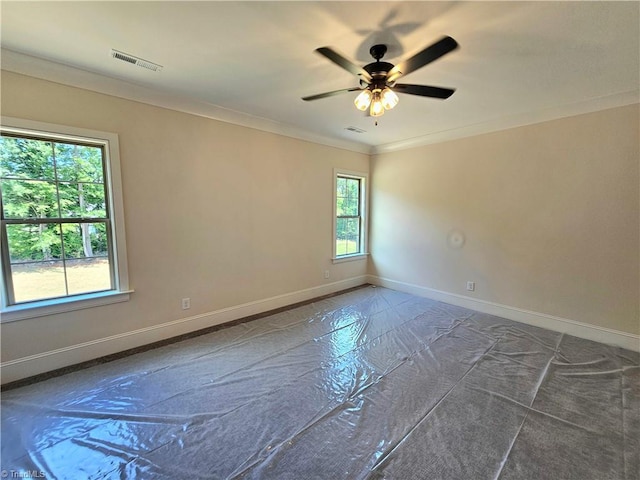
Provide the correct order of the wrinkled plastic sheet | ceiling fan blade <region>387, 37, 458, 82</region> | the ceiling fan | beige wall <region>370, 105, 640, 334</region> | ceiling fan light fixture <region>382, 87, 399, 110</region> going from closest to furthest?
1. ceiling fan blade <region>387, 37, 458, 82</region>
2. the wrinkled plastic sheet
3. the ceiling fan
4. ceiling fan light fixture <region>382, 87, 399, 110</region>
5. beige wall <region>370, 105, 640, 334</region>

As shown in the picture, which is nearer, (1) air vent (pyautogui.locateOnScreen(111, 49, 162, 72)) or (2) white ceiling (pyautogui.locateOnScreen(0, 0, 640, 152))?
(2) white ceiling (pyautogui.locateOnScreen(0, 0, 640, 152))

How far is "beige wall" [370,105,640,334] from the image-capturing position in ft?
9.30

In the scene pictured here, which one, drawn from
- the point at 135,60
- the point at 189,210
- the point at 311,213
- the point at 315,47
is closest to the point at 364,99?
the point at 315,47

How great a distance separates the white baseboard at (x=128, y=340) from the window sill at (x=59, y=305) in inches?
13.8

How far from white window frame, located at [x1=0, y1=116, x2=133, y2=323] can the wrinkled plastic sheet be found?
0.61 m

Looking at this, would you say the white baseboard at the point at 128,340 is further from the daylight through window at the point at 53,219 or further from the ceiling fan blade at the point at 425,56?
the ceiling fan blade at the point at 425,56

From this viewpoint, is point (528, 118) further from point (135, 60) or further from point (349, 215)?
point (135, 60)

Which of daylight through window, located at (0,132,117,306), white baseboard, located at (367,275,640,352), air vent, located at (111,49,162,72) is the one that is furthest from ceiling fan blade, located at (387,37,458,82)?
white baseboard, located at (367,275,640,352)

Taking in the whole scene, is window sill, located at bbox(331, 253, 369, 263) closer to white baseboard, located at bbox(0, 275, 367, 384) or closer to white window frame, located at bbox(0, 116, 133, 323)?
white baseboard, located at bbox(0, 275, 367, 384)

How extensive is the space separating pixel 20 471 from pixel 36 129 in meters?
2.39

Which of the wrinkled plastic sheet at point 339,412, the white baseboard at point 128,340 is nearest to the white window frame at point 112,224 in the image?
the white baseboard at point 128,340

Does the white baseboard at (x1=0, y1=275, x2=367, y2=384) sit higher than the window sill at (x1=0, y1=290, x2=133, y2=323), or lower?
lower

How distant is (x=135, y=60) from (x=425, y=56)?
7.31ft

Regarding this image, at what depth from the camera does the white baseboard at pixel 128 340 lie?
228 cm
